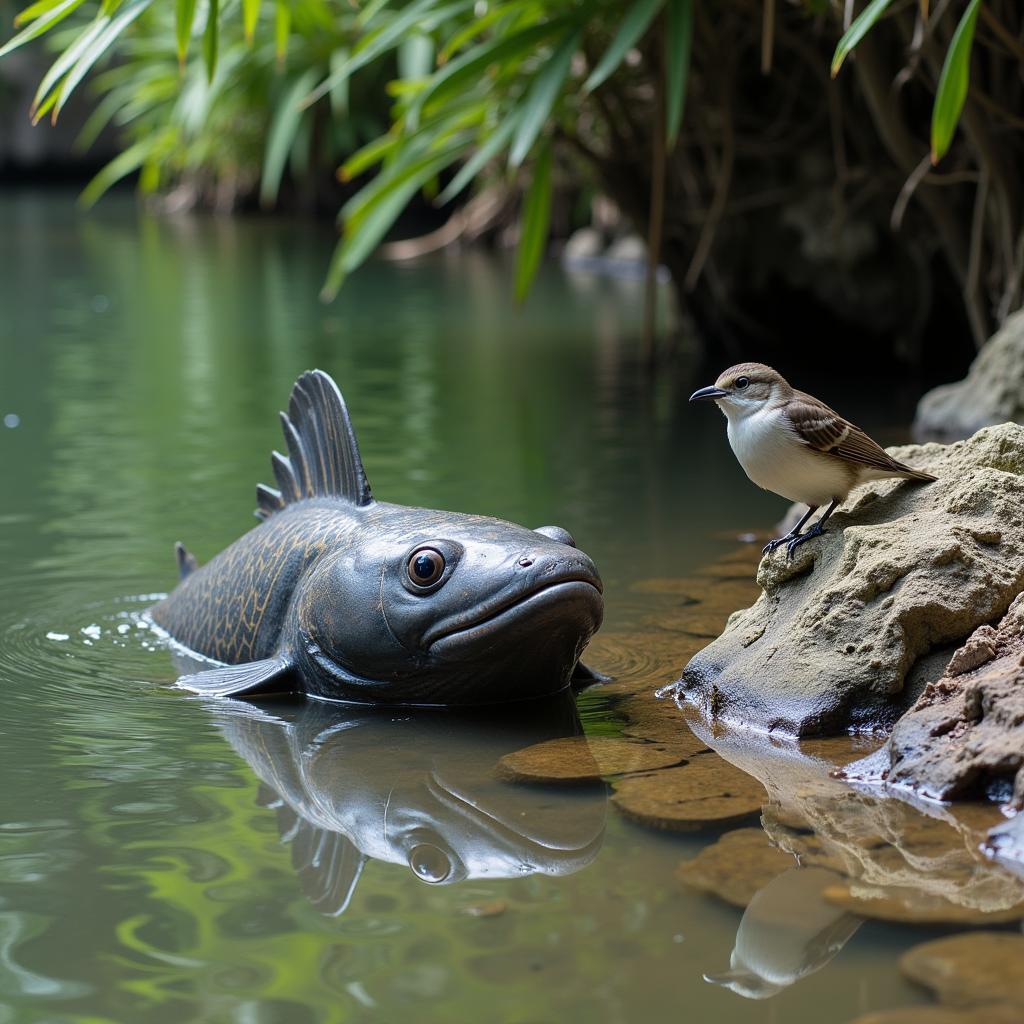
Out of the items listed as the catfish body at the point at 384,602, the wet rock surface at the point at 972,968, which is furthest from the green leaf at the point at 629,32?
the wet rock surface at the point at 972,968

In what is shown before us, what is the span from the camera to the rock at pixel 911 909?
2.47 metres

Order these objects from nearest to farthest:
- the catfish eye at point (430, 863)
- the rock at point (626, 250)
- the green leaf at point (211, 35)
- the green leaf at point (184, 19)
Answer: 1. the catfish eye at point (430, 863)
2. the green leaf at point (184, 19)
3. the green leaf at point (211, 35)
4. the rock at point (626, 250)

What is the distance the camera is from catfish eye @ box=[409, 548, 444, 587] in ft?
12.1

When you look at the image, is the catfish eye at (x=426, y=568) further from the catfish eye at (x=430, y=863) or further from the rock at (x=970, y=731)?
the rock at (x=970, y=731)

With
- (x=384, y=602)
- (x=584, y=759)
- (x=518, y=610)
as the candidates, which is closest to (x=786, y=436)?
(x=518, y=610)

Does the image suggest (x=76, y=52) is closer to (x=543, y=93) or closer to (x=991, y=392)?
(x=543, y=93)

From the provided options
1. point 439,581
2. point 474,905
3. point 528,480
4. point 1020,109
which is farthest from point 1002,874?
point 1020,109

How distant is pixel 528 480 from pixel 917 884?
391cm

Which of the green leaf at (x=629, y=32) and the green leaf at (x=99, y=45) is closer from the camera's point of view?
the green leaf at (x=99, y=45)

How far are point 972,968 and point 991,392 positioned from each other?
4.37 metres

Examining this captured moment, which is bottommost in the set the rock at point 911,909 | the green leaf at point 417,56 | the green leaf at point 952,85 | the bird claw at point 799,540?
the rock at point 911,909

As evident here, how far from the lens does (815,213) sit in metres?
9.25

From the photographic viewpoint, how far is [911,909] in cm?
252

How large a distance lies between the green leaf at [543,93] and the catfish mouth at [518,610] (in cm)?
325
